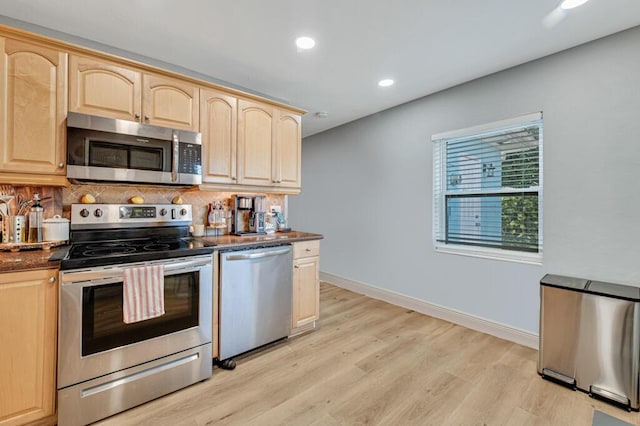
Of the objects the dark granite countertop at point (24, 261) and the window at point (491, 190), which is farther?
the window at point (491, 190)

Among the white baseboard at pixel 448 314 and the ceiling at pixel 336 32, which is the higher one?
the ceiling at pixel 336 32

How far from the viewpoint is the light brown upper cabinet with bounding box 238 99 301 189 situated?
9.19 feet

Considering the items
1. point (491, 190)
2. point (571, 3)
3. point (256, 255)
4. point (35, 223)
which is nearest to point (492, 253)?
point (491, 190)

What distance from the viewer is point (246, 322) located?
Answer: 2.42 m

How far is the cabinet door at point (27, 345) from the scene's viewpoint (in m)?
1.51

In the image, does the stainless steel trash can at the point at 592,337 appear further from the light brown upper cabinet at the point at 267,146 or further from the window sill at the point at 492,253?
the light brown upper cabinet at the point at 267,146

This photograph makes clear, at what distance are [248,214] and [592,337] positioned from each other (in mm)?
3014

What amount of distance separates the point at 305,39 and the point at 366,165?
87.8 inches

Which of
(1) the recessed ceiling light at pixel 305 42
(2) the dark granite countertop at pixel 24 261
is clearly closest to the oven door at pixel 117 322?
(2) the dark granite countertop at pixel 24 261

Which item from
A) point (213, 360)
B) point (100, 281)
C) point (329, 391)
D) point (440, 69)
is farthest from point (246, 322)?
point (440, 69)

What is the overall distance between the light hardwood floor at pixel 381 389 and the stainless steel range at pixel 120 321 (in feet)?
0.54

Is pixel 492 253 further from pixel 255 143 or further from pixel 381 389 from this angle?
pixel 255 143

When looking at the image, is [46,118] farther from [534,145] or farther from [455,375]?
[534,145]

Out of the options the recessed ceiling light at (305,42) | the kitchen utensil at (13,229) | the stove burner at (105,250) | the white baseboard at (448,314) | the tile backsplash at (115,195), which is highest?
the recessed ceiling light at (305,42)
